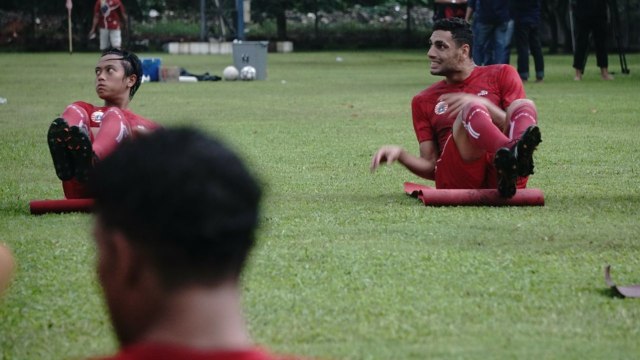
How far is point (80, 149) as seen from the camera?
23.0ft

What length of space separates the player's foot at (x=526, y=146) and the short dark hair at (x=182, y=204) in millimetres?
5178

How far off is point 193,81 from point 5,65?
30.1ft

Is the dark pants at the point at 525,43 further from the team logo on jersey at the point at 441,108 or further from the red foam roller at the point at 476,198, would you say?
the red foam roller at the point at 476,198

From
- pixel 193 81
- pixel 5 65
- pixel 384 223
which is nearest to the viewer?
pixel 384 223

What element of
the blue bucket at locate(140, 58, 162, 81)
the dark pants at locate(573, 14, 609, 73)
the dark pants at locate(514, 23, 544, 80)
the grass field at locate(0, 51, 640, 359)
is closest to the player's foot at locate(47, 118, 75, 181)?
the grass field at locate(0, 51, 640, 359)

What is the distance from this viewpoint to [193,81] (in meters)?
24.9

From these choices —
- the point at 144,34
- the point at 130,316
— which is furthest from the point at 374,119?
the point at 144,34

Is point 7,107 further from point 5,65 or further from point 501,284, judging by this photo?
point 5,65

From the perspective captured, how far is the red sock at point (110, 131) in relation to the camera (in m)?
7.22

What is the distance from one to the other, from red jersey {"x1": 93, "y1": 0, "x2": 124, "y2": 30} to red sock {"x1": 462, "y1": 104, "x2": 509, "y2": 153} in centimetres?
2715

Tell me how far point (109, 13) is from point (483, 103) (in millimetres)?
27357

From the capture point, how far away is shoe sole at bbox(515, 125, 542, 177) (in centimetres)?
702

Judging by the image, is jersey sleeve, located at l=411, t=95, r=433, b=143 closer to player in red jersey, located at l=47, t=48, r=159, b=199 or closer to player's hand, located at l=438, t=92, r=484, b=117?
player's hand, located at l=438, t=92, r=484, b=117

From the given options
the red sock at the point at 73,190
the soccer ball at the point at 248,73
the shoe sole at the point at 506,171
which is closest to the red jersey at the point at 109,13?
the soccer ball at the point at 248,73
